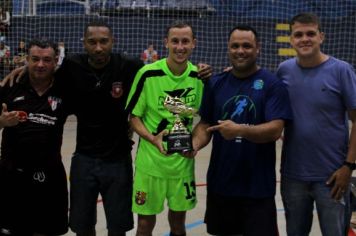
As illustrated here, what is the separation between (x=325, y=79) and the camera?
8.76 ft

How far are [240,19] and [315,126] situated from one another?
11.3 m

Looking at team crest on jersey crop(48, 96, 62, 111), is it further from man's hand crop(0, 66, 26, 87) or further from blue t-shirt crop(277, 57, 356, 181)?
blue t-shirt crop(277, 57, 356, 181)

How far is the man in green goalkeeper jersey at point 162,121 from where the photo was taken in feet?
9.99

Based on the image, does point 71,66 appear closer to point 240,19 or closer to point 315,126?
point 315,126

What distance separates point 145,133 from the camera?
2.99 meters

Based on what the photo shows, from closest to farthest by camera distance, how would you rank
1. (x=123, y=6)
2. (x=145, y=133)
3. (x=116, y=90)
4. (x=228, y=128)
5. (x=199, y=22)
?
(x=228, y=128) < (x=145, y=133) < (x=116, y=90) < (x=199, y=22) < (x=123, y=6)

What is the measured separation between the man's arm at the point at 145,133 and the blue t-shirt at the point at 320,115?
2.47 ft

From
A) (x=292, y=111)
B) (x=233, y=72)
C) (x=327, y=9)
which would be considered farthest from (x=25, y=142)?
(x=327, y=9)

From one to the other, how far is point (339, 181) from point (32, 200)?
6.04 feet

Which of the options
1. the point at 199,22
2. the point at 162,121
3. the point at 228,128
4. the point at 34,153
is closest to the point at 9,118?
the point at 34,153

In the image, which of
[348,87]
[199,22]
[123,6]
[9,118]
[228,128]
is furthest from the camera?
[123,6]

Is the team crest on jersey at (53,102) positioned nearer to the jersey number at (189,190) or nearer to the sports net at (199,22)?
the jersey number at (189,190)

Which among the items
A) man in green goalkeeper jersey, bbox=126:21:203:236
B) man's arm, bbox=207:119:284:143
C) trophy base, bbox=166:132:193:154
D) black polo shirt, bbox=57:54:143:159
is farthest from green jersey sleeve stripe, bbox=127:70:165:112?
man's arm, bbox=207:119:284:143

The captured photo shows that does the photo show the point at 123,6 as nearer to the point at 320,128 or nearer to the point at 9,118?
the point at 9,118
